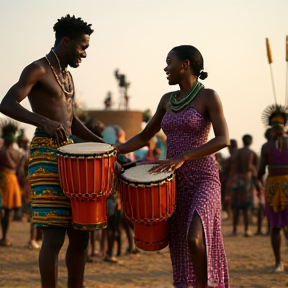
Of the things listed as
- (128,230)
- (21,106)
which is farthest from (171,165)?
(128,230)

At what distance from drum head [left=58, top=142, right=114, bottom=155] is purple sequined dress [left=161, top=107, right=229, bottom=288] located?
20.5 inches

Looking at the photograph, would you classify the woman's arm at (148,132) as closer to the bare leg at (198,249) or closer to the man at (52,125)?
the man at (52,125)

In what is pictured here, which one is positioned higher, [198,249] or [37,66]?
[37,66]

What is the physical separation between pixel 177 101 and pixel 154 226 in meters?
0.90

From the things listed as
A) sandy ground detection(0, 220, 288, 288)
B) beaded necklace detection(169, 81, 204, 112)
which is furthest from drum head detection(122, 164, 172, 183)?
sandy ground detection(0, 220, 288, 288)

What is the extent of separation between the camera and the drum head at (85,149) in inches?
191

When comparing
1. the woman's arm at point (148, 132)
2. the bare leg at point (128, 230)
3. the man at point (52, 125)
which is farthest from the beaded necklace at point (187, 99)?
the bare leg at point (128, 230)

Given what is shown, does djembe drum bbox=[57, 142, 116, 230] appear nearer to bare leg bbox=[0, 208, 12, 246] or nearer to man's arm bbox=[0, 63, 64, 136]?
man's arm bbox=[0, 63, 64, 136]

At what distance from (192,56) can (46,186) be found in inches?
53.9

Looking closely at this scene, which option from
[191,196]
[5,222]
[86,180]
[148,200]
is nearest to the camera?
[86,180]

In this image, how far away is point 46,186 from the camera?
5.05m

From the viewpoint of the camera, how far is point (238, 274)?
8594mm

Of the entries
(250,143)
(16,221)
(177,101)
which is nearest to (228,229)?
(250,143)

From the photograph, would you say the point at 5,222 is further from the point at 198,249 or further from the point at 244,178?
the point at 198,249
